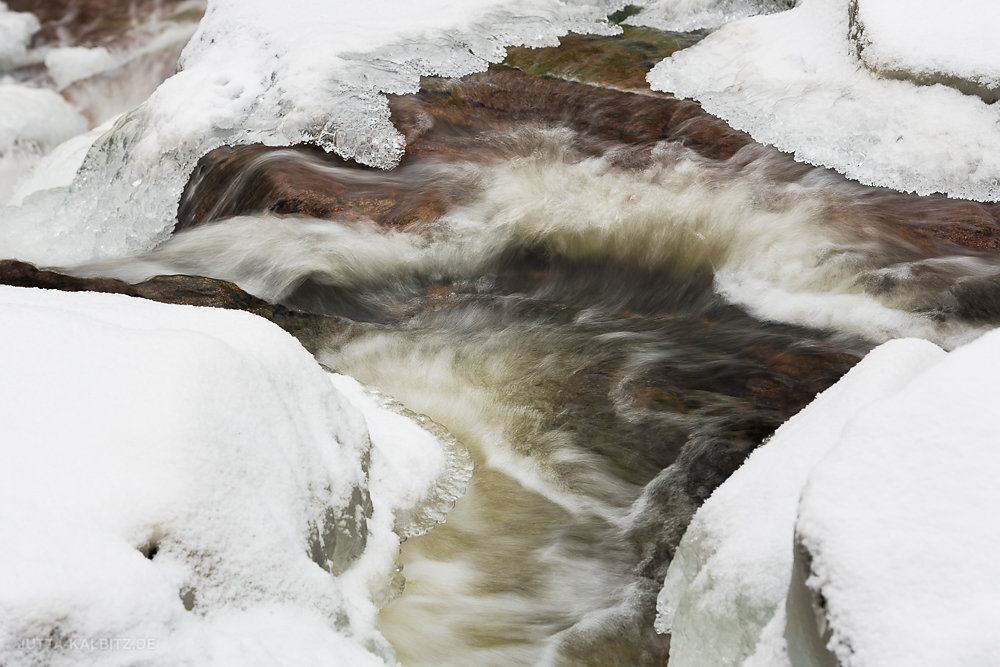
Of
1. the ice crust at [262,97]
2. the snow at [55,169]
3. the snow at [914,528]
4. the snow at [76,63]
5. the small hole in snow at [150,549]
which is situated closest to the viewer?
the snow at [914,528]

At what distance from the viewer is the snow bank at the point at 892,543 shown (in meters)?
1.40

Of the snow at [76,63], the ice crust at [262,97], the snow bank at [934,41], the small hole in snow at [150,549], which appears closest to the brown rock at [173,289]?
the ice crust at [262,97]

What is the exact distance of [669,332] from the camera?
174 inches

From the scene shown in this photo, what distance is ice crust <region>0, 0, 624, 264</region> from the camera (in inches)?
238

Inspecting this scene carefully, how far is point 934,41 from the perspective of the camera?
552 cm


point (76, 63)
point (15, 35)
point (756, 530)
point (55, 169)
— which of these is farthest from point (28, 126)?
point (756, 530)

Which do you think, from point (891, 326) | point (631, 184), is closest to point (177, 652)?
point (891, 326)

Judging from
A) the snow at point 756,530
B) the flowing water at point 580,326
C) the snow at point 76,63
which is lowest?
the flowing water at point 580,326

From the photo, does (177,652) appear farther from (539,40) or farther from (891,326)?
(539,40)

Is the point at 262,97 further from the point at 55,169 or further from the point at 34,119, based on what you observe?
the point at 34,119

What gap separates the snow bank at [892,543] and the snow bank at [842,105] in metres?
3.79

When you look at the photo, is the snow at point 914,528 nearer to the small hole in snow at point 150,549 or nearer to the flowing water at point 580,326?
the flowing water at point 580,326

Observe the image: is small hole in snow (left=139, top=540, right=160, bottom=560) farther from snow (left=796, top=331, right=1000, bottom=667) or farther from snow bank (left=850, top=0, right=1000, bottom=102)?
snow bank (left=850, top=0, right=1000, bottom=102)

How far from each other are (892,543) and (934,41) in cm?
522
